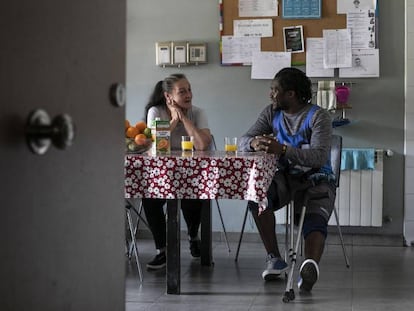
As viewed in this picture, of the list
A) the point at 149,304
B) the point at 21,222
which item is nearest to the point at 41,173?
the point at 21,222

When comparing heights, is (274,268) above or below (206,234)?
below

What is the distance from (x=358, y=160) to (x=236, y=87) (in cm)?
97

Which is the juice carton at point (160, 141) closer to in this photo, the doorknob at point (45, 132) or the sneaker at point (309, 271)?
the sneaker at point (309, 271)

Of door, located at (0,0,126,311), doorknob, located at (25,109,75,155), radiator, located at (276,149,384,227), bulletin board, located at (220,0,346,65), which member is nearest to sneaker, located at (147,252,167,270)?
radiator, located at (276,149,384,227)

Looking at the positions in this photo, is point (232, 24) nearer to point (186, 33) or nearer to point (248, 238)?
point (186, 33)

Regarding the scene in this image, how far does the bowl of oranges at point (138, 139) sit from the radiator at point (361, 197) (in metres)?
1.62

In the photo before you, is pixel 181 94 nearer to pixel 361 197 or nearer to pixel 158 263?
pixel 158 263

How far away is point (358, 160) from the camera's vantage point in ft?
14.7

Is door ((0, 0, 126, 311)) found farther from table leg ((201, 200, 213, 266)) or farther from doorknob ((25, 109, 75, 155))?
table leg ((201, 200, 213, 266))

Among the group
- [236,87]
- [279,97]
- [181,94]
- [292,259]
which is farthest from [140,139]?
[236,87]

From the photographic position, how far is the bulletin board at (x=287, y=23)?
457 cm

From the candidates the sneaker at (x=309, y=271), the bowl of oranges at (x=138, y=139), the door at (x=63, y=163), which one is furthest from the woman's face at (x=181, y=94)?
the door at (x=63, y=163)

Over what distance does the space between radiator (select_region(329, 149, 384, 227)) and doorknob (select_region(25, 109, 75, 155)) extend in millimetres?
3871

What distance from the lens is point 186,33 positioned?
4.76 m
